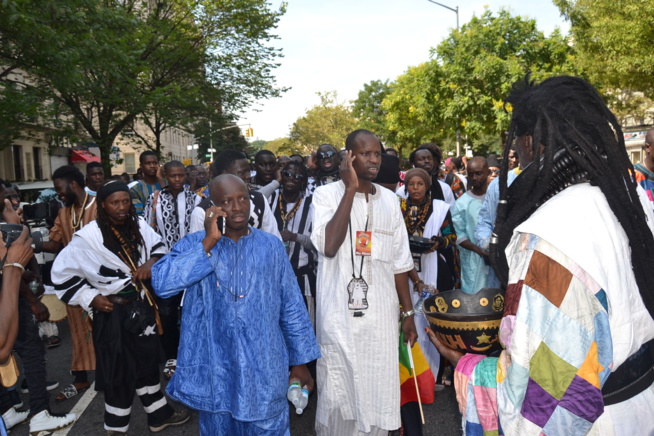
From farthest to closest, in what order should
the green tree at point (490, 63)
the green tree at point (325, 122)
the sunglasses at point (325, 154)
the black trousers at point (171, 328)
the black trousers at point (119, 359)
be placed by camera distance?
1. the green tree at point (325, 122)
2. the green tree at point (490, 63)
3. the sunglasses at point (325, 154)
4. the black trousers at point (171, 328)
5. the black trousers at point (119, 359)

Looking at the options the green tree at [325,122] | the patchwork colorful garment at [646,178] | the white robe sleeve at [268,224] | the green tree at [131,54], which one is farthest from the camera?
the green tree at [325,122]

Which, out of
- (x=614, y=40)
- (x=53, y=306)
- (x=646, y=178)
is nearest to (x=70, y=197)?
(x=53, y=306)

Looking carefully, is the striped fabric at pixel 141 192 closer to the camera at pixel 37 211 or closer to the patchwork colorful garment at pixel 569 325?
the camera at pixel 37 211

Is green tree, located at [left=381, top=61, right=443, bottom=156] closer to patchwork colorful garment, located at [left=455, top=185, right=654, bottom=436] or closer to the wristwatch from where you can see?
the wristwatch

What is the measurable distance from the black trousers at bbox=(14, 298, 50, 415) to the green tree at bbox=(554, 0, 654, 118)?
1783cm

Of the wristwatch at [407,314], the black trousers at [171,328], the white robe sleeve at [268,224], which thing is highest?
the white robe sleeve at [268,224]

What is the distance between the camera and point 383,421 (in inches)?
122

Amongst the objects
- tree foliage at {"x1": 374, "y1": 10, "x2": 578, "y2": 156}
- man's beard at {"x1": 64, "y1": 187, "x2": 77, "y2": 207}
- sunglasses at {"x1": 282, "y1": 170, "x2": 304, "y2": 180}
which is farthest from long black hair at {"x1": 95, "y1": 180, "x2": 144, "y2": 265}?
tree foliage at {"x1": 374, "y1": 10, "x2": 578, "y2": 156}

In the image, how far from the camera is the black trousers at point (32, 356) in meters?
4.34

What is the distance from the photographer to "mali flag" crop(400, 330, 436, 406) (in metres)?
3.41

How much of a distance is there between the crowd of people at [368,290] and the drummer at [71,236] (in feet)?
0.08

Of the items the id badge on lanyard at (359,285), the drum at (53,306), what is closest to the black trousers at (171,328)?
the drum at (53,306)

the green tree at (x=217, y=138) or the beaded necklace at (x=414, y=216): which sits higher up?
the green tree at (x=217, y=138)

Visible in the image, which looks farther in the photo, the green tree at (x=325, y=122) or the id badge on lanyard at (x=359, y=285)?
the green tree at (x=325, y=122)
